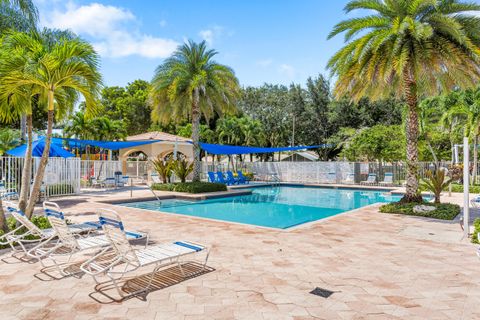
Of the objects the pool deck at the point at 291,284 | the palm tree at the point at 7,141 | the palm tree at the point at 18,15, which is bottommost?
the pool deck at the point at 291,284

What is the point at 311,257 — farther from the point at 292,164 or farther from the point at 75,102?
the point at 292,164

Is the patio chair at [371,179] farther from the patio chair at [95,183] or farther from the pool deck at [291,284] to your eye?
the patio chair at [95,183]

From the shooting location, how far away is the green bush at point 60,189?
605 inches

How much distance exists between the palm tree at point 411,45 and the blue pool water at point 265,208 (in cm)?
409

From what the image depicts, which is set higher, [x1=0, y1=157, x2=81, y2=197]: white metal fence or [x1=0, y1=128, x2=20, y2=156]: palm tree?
[x1=0, y1=128, x2=20, y2=156]: palm tree

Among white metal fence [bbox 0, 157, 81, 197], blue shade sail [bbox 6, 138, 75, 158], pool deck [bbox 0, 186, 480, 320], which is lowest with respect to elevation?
pool deck [bbox 0, 186, 480, 320]

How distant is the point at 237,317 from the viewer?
376cm

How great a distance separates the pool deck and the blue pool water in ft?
13.9

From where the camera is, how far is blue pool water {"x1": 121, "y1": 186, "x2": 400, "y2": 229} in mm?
12578

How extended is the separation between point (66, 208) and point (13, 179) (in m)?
4.22

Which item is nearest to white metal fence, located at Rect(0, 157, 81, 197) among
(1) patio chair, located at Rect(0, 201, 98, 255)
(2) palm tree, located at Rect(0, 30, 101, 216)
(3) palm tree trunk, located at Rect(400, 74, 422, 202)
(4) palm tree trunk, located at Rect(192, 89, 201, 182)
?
(4) palm tree trunk, located at Rect(192, 89, 201, 182)

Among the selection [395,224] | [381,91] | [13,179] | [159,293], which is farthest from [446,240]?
[13,179]

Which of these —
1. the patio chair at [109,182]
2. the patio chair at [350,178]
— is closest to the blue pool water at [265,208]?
the patio chair at [109,182]

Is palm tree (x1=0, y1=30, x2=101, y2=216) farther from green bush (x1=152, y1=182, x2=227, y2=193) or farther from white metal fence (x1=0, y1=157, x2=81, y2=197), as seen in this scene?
green bush (x1=152, y1=182, x2=227, y2=193)
